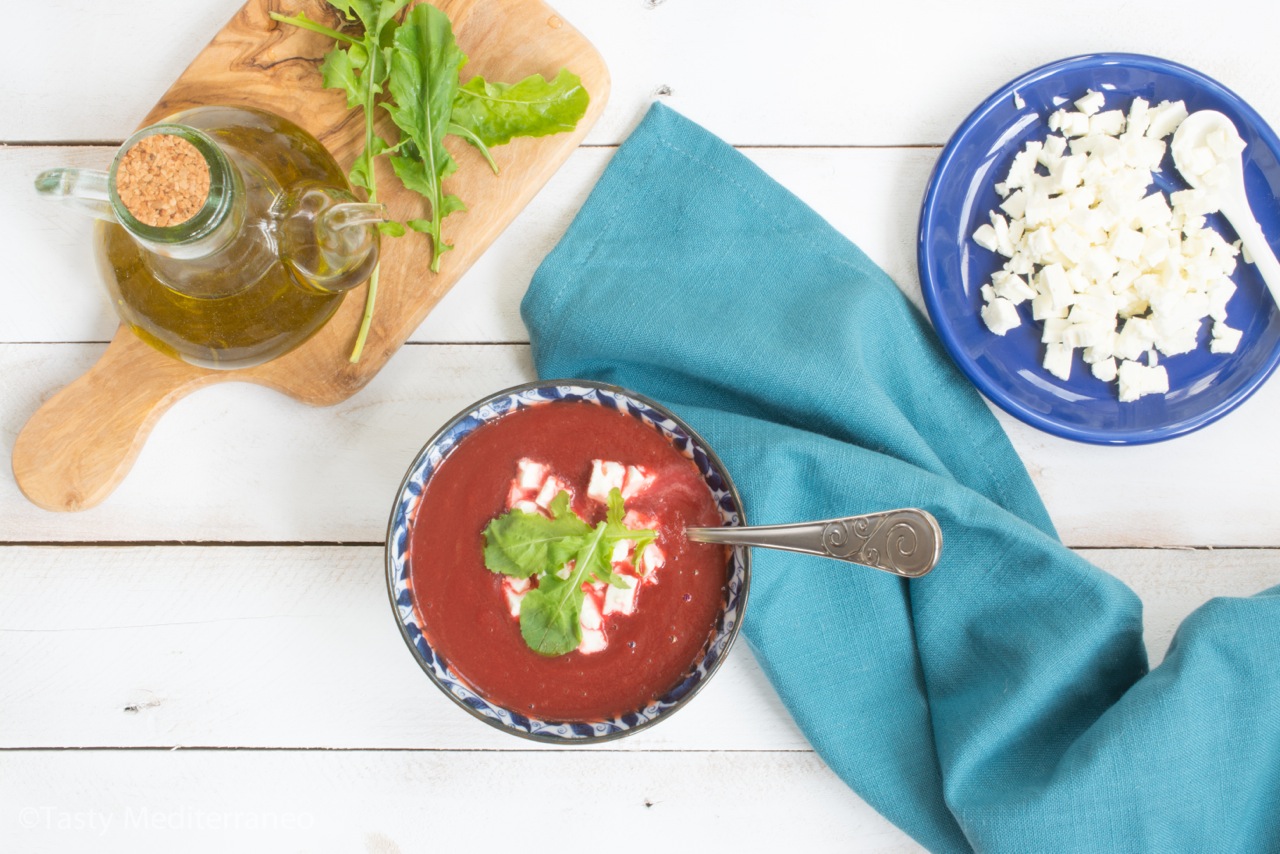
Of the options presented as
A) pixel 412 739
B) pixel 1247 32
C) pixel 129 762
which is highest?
pixel 1247 32

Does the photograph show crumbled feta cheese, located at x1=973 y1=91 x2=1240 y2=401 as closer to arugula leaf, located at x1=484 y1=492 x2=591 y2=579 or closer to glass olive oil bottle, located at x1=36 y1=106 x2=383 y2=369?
arugula leaf, located at x1=484 y1=492 x2=591 y2=579

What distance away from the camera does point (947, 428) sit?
62.1 inches

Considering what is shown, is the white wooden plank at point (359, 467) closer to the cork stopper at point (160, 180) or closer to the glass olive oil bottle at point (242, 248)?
the glass olive oil bottle at point (242, 248)

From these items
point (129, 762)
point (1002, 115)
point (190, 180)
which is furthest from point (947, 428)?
point (129, 762)

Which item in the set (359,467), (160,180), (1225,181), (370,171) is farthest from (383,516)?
(1225,181)

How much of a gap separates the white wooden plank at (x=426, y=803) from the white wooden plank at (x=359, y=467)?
41 cm

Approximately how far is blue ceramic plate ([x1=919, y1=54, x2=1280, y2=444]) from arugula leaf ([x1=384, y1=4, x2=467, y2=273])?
78 centimetres

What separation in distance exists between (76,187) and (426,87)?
494 millimetres

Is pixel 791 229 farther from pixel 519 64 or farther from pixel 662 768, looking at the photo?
pixel 662 768

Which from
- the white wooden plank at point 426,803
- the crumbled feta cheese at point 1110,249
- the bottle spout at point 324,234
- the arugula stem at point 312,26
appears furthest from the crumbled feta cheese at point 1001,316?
the arugula stem at point 312,26

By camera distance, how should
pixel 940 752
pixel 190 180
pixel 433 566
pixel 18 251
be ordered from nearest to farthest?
pixel 190 180 → pixel 433 566 → pixel 940 752 → pixel 18 251

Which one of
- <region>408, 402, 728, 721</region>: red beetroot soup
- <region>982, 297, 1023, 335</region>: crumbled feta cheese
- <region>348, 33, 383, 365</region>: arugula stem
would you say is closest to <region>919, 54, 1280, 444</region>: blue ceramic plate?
<region>982, 297, 1023, 335</region>: crumbled feta cheese

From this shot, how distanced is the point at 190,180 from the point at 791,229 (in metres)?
0.91

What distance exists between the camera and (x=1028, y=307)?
1559 millimetres
